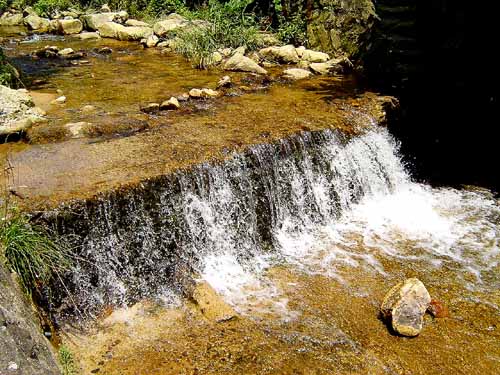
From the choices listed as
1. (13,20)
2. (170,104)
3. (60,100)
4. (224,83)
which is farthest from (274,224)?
(13,20)

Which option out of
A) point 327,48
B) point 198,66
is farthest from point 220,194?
point 327,48

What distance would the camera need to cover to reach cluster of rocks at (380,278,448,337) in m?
4.00

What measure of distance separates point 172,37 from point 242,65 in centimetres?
331

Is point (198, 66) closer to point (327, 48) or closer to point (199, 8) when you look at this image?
point (327, 48)

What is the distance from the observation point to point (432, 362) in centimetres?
372

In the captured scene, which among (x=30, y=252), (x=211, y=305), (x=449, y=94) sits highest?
(x=449, y=94)

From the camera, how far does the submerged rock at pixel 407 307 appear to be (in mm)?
3992

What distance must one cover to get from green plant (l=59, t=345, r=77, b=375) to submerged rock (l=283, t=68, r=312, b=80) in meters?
6.79

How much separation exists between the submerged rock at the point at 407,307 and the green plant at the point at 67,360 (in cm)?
270

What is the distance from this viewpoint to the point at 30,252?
3605mm

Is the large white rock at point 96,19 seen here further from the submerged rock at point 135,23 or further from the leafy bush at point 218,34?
Answer: the leafy bush at point 218,34

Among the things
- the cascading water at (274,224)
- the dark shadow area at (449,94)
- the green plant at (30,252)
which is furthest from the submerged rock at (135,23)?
the green plant at (30,252)

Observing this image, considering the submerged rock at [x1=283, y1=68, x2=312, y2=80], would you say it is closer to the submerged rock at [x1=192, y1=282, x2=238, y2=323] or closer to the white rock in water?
the white rock in water

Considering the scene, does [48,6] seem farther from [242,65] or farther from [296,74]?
[296,74]
